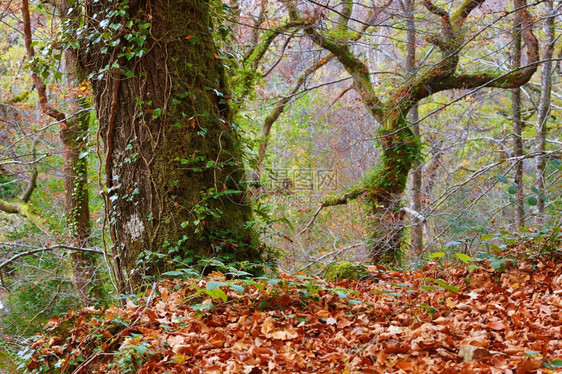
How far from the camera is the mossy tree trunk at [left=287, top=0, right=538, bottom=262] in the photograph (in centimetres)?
718

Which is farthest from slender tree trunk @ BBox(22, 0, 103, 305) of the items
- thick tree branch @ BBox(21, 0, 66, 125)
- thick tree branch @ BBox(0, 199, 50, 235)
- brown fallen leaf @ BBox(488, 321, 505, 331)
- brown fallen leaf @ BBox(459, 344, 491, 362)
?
brown fallen leaf @ BBox(459, 344, 491, 362)

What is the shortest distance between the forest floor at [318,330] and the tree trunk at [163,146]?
27.2 inches

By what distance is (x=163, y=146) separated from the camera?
3646mm

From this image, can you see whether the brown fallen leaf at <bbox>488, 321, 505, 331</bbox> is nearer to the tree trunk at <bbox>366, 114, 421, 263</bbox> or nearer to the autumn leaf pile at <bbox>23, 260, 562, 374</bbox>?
the autumn leaf pile at <bbox>23, 260, 562, 374</bbox>

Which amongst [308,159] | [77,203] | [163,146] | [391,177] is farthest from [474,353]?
[308,159]

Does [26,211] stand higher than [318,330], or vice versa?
[26,211]

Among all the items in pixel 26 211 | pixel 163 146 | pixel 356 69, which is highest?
pixel 356 69

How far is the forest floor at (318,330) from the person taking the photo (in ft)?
6.37

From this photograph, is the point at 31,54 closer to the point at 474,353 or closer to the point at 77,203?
the point at 77,203

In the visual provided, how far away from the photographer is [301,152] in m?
15.7

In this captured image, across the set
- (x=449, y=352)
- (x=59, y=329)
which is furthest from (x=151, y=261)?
(x=449, y=352)

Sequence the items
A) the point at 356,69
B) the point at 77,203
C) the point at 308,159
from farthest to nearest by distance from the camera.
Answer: the point at 308,159 < the point at 356,69 < the point at 77,203

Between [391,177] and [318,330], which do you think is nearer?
[318,330]

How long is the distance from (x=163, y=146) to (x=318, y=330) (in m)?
2.11
